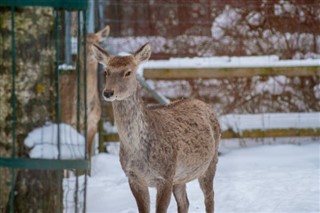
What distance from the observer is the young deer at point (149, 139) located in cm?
652

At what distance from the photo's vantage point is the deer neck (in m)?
6.51

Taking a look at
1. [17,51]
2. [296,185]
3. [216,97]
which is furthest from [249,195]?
[17,51]

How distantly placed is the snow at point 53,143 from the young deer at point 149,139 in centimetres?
169

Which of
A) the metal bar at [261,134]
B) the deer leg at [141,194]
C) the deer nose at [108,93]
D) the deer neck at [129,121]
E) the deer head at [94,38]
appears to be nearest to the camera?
the deer nose at [108,93]

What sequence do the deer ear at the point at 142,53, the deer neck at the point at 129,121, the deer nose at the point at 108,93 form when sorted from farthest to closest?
the deer ear at the point at 142,53 → the deer neck at the point at 129,121 → the deer nose at the point at 108,93

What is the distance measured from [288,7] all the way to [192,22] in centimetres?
138

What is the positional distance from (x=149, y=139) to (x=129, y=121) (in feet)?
0.72

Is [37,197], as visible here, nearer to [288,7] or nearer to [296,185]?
[296,185]

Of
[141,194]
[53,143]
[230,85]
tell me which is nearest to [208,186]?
[141,194]

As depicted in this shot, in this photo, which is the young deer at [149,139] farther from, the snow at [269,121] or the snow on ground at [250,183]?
the snow at [269,121]

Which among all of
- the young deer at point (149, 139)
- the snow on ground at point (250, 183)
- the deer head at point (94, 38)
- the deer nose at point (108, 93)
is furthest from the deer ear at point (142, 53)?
the deer head at point (94, 38)

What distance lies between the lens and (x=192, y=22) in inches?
507

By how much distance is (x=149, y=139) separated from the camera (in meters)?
6.62

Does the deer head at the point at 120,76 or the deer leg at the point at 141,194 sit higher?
the deer head at the point at 120,76
